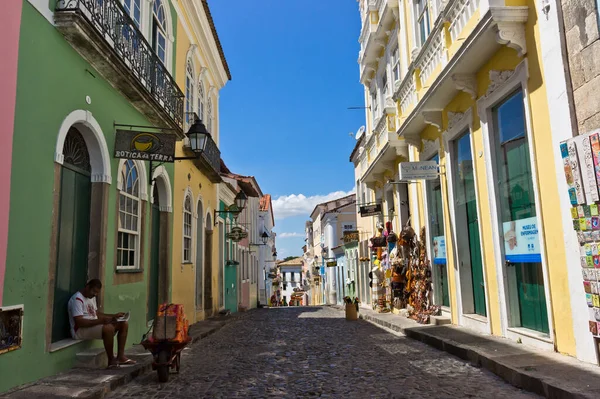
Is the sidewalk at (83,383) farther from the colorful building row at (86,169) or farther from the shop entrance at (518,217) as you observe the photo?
the shop entrance at (518,217)

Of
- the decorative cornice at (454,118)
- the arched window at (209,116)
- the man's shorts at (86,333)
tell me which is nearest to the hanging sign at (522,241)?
the decorative cornice at (454,118)

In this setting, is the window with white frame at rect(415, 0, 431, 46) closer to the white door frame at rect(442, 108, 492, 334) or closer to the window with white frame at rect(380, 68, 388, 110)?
the white door frame at rect(442, 108, 492, 334)

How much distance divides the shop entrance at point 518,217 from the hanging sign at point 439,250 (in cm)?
311

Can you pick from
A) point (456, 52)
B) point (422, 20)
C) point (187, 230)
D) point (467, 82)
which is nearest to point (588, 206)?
point (456, 52)

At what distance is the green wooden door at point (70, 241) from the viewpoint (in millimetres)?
6473

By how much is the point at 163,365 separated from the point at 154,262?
16.2ft

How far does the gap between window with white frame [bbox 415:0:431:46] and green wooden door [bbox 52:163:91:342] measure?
818 cm

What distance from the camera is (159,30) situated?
1088cm

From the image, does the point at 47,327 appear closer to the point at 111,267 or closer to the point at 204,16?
the point at 111,267

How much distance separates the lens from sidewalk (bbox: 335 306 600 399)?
15.2 feet

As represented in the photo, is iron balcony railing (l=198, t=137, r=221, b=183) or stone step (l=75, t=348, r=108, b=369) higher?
iron balcony railing (l=198, t=137, r=221, b=183)

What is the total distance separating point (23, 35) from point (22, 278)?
2.58 meters

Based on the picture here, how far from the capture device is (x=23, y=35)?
17.3 feet

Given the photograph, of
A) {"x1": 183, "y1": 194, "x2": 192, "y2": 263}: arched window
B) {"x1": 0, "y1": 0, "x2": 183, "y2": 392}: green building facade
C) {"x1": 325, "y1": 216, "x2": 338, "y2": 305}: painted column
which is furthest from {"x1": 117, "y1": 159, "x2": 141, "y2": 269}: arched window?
{"x1": 325, "y1": 216, "x2": 338, "y2": 305}: painted column
